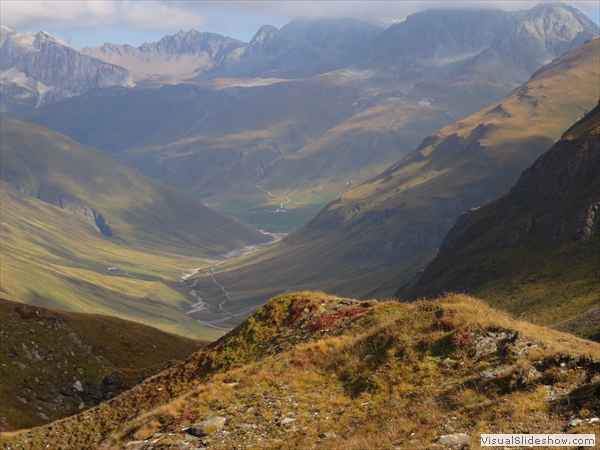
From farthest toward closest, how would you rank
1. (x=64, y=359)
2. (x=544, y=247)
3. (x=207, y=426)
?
(x=544, y=247), (x=64, y=359), (x=207, y=426)

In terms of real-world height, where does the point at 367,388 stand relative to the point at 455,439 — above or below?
below

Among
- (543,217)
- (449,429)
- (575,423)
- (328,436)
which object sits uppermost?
(575,423)

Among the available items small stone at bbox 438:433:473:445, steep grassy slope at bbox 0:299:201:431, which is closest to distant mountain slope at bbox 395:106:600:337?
steep grassy slope at bbox 0:299:201:431

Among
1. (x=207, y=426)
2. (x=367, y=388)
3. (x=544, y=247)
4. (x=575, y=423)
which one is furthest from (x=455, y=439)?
(x=544, y=247)

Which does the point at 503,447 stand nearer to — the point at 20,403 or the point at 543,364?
the point at 543,364

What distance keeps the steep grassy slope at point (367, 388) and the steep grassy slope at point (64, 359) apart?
23536 mm

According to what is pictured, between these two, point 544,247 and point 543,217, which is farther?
point 543,217

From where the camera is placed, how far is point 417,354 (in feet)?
94.4

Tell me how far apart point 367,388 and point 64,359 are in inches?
2449

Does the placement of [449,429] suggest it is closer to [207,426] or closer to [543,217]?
[207,426]

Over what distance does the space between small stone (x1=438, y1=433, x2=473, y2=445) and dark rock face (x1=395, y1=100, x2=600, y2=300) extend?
5248 inches

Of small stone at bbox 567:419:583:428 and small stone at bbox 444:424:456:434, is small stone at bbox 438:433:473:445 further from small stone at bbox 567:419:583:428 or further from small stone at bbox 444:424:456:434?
small stone at bbox 567:419:583:428

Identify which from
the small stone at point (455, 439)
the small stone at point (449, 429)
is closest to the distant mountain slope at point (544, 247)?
the small stone at point (449, 429)

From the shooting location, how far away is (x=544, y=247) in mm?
155500
